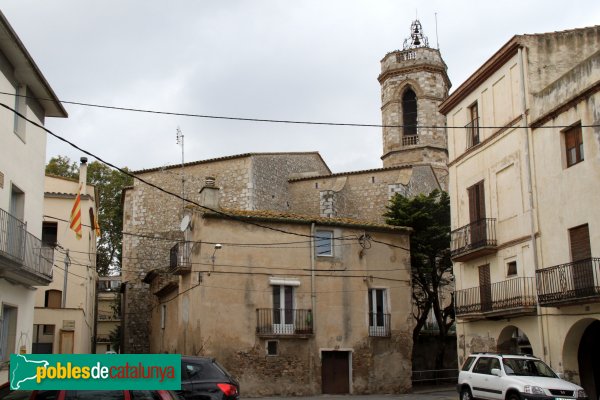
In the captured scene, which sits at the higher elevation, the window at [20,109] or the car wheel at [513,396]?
the window at [20,109]

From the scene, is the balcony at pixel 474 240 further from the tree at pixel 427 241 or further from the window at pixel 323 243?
the tree at pixel 427 241

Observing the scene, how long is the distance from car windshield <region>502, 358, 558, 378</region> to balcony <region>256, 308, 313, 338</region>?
33.5 ft

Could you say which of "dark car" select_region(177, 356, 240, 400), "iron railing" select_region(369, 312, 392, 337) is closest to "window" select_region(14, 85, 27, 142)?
"dark car" select_region(177, 356, 240, 400)

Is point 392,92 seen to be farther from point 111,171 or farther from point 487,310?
point 487,310

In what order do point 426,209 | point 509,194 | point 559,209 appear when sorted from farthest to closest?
1. point 426,209
2. point 509,194
3. point 559,209

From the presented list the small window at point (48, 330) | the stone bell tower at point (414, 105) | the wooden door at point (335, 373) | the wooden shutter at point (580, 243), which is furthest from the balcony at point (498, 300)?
the stone bell tower at point (414, 105)

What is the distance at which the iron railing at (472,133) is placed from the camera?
24.6 meters

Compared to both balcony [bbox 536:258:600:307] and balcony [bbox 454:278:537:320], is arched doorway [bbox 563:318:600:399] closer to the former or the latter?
balcony [bbox 536:258:600:307]

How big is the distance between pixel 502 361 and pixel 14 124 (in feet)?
44.9

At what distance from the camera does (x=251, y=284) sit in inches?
1032

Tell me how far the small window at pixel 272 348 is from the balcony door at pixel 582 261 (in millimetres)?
11506

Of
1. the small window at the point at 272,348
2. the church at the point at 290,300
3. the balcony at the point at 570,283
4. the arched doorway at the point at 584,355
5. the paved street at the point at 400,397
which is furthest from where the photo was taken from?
the small window at the point at 272,348

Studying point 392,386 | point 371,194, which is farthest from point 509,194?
point 371,194

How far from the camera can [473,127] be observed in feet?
81.2
